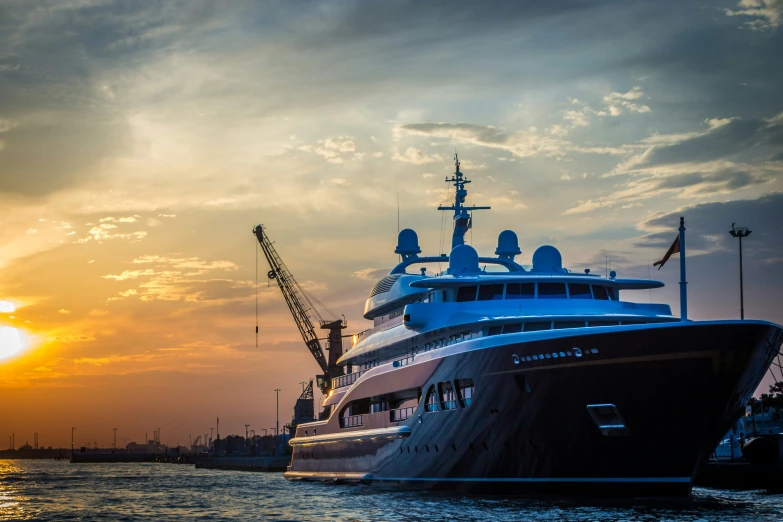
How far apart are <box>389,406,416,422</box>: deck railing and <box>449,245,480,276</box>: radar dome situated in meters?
6.41

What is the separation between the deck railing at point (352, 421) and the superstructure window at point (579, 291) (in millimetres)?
11229

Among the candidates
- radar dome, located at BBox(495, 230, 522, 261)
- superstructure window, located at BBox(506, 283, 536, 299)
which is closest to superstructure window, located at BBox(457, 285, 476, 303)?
superstructure window, located at BBox(506, 283, 536, 299)

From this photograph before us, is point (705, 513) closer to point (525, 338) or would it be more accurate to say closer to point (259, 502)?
point (525, 338)

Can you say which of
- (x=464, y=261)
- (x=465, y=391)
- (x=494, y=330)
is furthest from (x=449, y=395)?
(x=464, y=261)

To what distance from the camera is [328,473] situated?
48.9 m

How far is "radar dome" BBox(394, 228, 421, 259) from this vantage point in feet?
171

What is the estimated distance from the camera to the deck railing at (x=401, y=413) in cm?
3825

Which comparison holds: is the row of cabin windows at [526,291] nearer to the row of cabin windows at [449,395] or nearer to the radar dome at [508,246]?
the row of cabin windows at [449,395]

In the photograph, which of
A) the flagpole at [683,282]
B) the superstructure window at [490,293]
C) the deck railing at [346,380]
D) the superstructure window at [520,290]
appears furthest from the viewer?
the deck railing at [346,380]

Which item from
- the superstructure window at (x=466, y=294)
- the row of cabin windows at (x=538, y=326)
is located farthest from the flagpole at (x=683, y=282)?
the superstructure window at (x=466, y=294)

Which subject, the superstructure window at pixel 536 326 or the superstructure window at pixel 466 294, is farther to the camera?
the superstructure window at pixel 466 294

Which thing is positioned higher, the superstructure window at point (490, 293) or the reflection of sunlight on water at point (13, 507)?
the superstructure window at point (490, 293)

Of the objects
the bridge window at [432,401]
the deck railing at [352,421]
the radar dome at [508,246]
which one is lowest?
the deck railing at [352,421]

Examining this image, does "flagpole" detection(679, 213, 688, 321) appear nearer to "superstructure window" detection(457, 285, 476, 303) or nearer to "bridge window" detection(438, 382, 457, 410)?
"bridge window" detection(438, 382, 457, 410)
